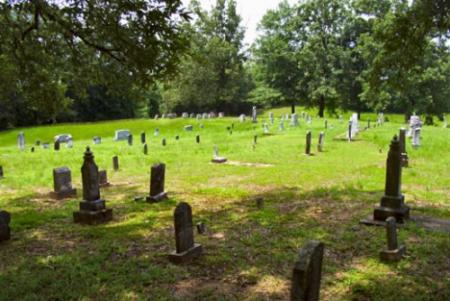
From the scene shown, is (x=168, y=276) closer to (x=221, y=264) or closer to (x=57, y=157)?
(x=221, y=264)

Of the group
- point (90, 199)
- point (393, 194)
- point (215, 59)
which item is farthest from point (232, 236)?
point (215, 59)

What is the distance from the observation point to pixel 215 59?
2422 inches

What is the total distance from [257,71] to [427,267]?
178 feet

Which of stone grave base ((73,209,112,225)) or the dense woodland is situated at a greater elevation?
the dense woodland

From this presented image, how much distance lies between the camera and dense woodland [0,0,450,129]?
31.5 ft

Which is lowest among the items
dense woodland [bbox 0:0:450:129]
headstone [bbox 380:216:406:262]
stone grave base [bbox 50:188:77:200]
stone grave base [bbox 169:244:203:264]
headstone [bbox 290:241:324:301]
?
stone grave base [bbox 50:188:77:200]

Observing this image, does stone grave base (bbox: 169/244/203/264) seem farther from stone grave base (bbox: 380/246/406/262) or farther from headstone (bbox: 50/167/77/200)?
headstone (bbox: 50/167/77/200)

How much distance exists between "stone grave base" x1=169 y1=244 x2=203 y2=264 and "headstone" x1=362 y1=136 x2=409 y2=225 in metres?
3.65

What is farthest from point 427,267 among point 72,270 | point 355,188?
point 355,188

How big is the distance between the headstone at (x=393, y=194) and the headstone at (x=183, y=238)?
3.74m

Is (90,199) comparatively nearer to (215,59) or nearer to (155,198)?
(155,198)

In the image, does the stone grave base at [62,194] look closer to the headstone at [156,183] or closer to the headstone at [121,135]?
the headstone at [156,183]

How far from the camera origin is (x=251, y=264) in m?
6.82

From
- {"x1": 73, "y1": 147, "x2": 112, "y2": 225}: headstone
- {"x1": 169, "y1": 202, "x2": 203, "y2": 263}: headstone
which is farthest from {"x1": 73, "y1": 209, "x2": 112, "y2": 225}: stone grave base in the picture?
{"x1": 169, "y1": 202, "x2": 203, "y2": 263}: headstone
